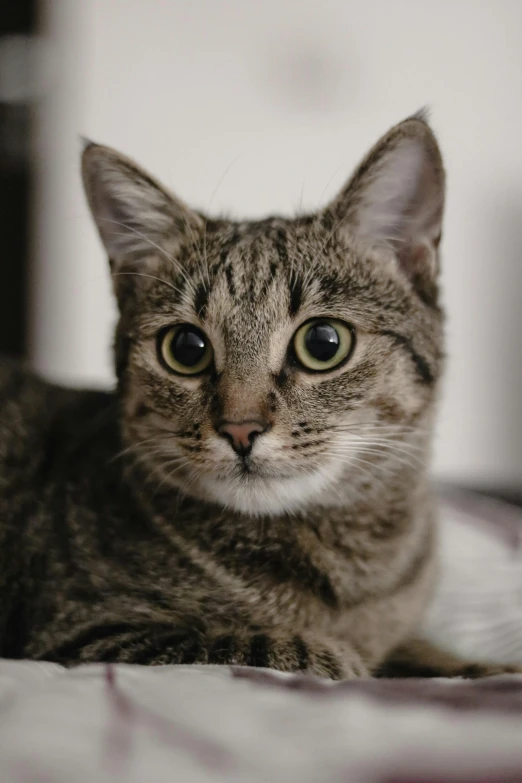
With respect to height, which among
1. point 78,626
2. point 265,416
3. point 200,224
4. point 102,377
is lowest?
point 102,377

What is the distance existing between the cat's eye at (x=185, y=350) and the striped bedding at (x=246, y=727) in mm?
466

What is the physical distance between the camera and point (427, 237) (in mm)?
1155

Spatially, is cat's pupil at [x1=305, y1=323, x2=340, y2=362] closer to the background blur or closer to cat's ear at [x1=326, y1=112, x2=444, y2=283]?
cat's ear at [x1=326, y1=112, x2=444, y2=283]

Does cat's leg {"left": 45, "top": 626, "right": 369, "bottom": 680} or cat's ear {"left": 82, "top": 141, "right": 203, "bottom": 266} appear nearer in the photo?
cat's leg {"left": 45, "top": 626, "right": 369, "bottom": 680}

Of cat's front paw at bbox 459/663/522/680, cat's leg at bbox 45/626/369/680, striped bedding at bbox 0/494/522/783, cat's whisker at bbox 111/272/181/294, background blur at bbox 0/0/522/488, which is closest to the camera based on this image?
striped bedding at bbox 0/494/522/783

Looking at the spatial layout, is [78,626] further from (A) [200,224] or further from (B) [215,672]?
(A) [200,224]

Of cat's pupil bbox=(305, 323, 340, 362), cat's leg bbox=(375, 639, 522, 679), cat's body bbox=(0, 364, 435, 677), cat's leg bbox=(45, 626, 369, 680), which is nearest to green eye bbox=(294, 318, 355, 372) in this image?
cat's pupil bbox=(305, 323, 340, 362)

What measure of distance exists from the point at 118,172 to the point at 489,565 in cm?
119

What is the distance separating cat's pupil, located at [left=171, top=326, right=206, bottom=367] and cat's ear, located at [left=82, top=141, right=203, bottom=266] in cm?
19

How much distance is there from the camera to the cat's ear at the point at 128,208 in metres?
1.18

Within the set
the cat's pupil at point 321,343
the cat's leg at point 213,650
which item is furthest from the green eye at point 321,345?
the cat's leg at point 213,650

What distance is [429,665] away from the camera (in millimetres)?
1143

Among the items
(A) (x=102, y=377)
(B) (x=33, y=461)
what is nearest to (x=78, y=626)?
(B) (x=33, y=461)

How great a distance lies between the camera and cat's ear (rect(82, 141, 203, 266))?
118cm
